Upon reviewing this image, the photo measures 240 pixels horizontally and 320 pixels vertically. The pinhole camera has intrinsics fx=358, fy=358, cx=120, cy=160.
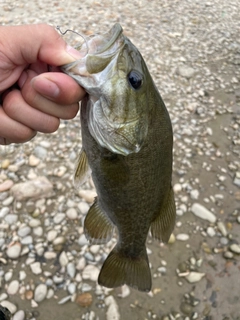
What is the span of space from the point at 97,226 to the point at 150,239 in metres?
1.20

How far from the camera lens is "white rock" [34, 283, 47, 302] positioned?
2535 millimetres

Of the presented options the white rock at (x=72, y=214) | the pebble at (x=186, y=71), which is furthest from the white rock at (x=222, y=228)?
the pebble at (x=186, y=71)

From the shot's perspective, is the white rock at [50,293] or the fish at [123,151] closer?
the fish at [123,151]

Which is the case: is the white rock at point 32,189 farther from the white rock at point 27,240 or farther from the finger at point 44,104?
the finger at point 44,104

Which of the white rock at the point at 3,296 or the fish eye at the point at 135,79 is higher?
the fish eye at the point at 135,79

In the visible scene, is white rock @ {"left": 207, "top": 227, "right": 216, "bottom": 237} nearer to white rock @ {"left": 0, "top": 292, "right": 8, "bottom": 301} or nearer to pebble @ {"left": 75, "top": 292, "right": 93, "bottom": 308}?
pebble @ {"left": 75, "top": 292, "right": 93, "bottom": 308}

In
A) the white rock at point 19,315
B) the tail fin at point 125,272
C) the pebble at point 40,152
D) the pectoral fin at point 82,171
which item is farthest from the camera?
the pebble at point 40,152

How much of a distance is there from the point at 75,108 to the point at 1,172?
206 centimetres

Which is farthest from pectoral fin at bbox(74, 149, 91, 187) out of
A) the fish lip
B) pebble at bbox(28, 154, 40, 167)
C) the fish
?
pebble at bbox(28, 154, 40, 167)

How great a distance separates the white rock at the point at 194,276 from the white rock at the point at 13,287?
1.27 m

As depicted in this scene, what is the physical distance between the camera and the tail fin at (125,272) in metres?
1.97

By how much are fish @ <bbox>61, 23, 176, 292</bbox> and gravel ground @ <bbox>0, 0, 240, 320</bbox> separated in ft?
2.48

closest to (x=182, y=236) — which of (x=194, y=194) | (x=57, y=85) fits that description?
(x=194, y=194)

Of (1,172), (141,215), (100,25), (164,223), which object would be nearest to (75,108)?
(141,215)
